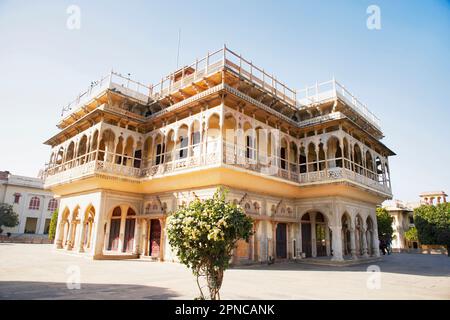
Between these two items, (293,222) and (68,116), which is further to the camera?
(68,116)

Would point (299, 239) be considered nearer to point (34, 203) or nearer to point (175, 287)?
point (175, 287)

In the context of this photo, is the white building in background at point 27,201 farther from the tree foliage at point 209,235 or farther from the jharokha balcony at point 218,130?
the tree foliage at point 209,235

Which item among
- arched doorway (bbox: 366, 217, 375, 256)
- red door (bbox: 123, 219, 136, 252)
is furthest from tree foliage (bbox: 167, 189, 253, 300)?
arched doorway (bbox: 366, 217, 375, 256)

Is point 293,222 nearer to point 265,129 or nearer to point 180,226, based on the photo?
point 265,129

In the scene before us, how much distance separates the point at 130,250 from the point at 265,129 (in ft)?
40.0

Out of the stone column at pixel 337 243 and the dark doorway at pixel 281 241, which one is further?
the dark doorway at pixel 281 241

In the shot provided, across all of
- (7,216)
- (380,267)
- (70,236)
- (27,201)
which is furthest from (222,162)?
(27,201)

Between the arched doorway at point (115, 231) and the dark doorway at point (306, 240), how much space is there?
1293 cm

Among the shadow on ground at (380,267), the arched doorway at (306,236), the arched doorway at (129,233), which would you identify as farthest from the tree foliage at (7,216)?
the arched doorway at (306,236)

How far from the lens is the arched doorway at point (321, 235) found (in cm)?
2078

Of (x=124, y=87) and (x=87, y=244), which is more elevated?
(x=124, y=87)

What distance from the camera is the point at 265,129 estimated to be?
17406 millimetres
